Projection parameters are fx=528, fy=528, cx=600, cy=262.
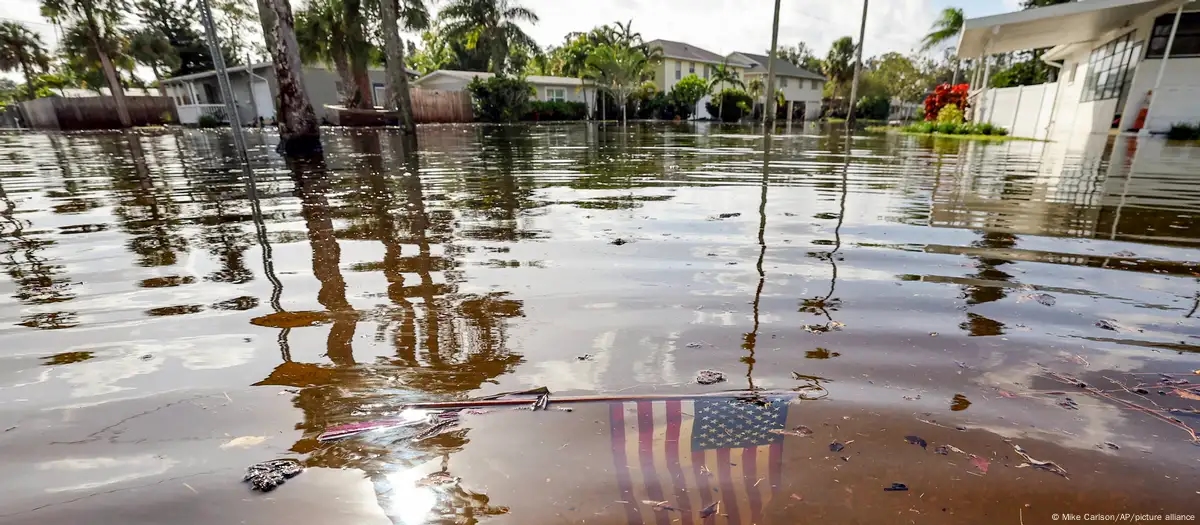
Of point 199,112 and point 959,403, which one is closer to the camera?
point 959,403

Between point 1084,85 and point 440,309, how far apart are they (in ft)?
83.4

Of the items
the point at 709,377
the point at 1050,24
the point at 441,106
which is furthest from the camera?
the point at 441,106

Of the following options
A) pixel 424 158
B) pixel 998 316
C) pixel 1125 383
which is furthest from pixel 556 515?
pixel 424 158

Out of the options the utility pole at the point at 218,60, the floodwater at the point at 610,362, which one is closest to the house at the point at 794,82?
the utility pole at the point at 218,60

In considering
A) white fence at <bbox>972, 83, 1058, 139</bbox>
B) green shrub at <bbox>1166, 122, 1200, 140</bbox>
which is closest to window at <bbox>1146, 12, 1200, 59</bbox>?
green shrub at <bbox>1166, 122, 1200, 140</bbox>

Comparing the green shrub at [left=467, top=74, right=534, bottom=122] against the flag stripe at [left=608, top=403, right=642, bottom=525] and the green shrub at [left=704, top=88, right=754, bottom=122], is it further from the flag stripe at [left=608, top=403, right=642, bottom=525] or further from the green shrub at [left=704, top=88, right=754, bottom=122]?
the flag stripe at [left=608, top=403, right=642, bottom=525]

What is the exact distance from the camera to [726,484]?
154 cm

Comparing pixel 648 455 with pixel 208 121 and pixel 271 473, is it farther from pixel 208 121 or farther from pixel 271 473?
pixel 208 121

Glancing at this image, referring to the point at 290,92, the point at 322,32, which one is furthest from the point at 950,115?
the point at 322,32

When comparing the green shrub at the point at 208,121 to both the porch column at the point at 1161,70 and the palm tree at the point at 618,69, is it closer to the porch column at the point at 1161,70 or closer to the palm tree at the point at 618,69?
the palm tree at the point at 618,69

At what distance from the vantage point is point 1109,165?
8766 mm

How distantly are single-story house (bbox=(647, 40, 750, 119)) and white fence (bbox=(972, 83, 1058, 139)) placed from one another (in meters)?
23.3

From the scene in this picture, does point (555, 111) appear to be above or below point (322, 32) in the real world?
below

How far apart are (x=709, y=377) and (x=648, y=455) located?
1.86ft
